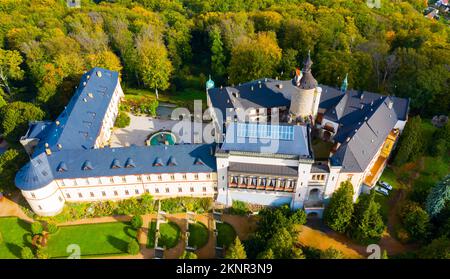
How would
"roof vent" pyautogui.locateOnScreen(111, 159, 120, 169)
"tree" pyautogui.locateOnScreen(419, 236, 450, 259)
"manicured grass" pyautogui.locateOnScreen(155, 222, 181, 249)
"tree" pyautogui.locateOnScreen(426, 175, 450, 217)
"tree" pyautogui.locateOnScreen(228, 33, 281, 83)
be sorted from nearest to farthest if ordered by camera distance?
1. "tree" pyautogui.locateOnScreen(419, 236, 450, 259)
2. "tree" pyautogui.locateOnScreen(426, 175, 450, 217)
3. "manicured grass" pyautogui.locateOnScreen(155, 222, 181, 249)
4. "roof vent" pyautogui.locateOnScreen(111, 159, 120, 169)
5. "tree" pyautogui.locateOnScreen(228, 33, 281, 83)

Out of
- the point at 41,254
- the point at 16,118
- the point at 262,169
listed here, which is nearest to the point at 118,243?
the point at 41,254

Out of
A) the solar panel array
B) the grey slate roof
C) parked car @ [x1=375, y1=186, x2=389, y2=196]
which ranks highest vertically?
the solar panel array

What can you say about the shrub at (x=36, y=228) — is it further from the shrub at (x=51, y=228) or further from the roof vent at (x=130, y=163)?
the roof vent at (x=130, y=163)

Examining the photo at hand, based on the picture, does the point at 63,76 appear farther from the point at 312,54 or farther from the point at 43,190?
the point at 312,54

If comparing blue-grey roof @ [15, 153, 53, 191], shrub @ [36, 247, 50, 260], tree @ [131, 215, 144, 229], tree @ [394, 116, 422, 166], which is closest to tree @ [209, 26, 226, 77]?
tree @ [394, 116, 422, 166]

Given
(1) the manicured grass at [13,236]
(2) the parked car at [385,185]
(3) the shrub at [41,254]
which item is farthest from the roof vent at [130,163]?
(2) the parked car at [385,185]

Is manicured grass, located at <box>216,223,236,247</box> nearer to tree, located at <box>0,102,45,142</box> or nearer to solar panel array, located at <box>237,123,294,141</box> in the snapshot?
solar panel array, located at <box>237,123,294,141</box>
